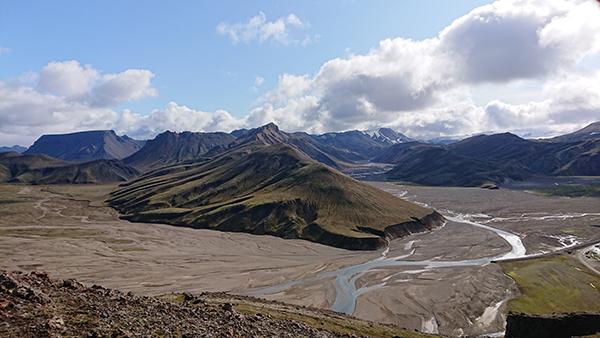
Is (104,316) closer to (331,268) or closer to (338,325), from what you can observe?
(338,325)

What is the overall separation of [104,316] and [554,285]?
113 m

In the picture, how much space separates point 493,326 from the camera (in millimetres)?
87688

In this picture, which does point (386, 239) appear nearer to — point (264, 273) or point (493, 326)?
point (264, 273)

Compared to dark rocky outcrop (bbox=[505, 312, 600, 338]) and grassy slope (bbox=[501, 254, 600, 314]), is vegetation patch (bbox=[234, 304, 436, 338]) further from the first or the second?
grassy slope (bbox=[501, 254, 600, 314])

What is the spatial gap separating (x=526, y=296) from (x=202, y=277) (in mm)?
87252

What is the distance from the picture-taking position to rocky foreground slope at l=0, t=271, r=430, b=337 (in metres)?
35.1

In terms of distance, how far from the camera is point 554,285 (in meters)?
Result: 113

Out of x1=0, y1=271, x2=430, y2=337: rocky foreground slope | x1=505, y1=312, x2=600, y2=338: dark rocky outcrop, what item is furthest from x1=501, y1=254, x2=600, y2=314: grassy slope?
x1=0, y1=271, x2=430, y2=337: rocky foreground slope

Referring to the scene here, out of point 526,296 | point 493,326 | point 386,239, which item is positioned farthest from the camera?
point 386,239

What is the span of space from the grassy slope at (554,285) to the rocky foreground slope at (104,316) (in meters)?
66.9

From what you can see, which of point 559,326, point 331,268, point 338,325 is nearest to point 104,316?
point 338,325

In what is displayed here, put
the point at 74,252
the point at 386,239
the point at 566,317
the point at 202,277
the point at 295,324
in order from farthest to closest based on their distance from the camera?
the point at 386,239, the point at 74,252, the point at 202,277, the point at 566,317, the point at 295,324

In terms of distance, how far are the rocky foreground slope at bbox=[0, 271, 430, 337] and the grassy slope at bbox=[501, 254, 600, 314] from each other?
66942 millimetres

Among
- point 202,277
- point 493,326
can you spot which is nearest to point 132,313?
point 493,326
